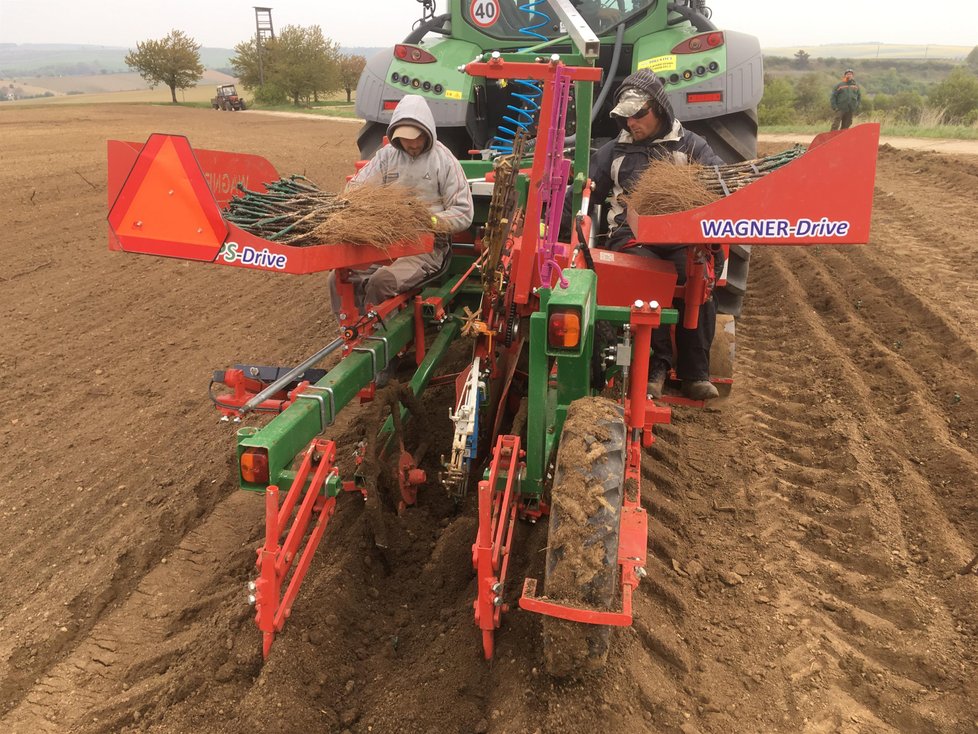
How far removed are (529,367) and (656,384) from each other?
42.3 inches

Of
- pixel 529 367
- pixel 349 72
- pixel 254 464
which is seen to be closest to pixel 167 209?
pixel 254 464

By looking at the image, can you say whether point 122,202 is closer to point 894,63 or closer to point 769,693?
point 769,693

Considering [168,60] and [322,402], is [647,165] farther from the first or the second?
[168,60]

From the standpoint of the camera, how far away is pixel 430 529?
11.3ft

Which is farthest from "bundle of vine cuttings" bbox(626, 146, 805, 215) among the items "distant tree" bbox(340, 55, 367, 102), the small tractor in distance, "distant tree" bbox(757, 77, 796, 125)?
"distant tree" bbox(340, 55, 367, 102)

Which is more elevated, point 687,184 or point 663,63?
point 663,63

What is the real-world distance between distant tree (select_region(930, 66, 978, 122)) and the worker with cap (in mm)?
24545

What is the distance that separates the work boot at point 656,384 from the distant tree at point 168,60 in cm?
4926

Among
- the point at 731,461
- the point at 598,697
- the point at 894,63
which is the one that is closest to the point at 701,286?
the point at 731,461

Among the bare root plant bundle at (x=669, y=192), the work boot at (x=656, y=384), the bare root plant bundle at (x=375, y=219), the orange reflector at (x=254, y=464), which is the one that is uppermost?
the bare root plant bundle at (x=669, y=192)

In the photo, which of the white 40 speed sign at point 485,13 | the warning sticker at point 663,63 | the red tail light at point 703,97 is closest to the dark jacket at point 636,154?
the red tail light at point 703,97

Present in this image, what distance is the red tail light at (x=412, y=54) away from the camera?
5359 millimetres

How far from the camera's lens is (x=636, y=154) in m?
3.95

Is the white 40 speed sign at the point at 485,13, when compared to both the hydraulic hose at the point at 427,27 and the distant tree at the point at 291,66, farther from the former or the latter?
the distant tree at the point at 291,66
